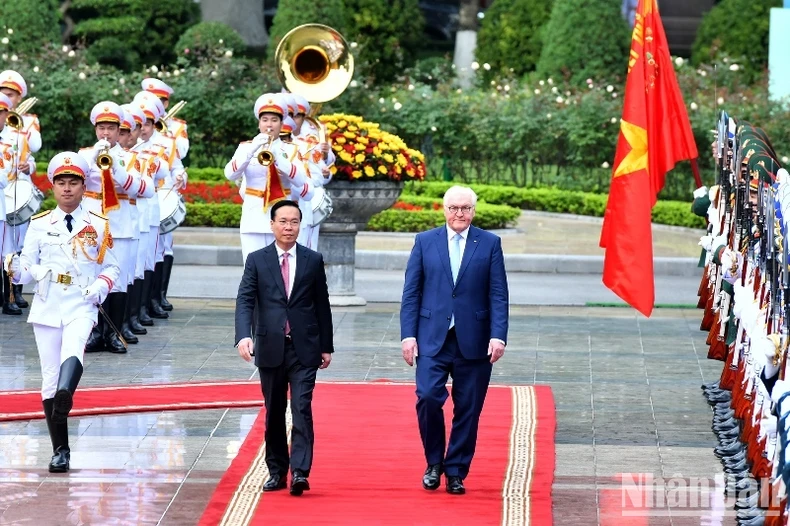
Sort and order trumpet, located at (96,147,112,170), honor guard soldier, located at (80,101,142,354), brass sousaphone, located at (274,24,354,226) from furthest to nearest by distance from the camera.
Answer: brass sousaphone, located at (274,24,354,226)
honor guard soldier, located at (80,101,142,354)
trumpet, located at (96,147,112,170)

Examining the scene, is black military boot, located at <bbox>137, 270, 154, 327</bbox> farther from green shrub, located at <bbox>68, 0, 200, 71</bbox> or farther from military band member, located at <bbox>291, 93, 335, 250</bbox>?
green shrub, located at <bbox>68, 0, 200, 71</bbox>

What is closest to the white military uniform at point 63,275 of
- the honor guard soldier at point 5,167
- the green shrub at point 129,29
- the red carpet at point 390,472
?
the red carpet at point 390,472

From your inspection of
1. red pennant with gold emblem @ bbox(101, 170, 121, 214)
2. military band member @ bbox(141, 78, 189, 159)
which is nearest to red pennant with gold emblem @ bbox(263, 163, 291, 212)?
red pennant with gold emblem @ bbox(101, 170, 121, 214)

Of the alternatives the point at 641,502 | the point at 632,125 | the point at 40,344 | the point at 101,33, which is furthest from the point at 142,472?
the point at 101,33

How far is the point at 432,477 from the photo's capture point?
920 centimetres

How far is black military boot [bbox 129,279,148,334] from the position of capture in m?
15.1

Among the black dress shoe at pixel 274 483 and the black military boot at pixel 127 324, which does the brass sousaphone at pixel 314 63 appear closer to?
the black military boot at pixel 127 324

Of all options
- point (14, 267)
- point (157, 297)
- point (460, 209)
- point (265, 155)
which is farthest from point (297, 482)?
point (157, 297)

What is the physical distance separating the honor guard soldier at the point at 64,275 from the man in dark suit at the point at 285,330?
1180mm

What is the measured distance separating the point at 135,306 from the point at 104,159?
220cm

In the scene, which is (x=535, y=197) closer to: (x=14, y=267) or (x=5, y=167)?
(x=5, y=167)

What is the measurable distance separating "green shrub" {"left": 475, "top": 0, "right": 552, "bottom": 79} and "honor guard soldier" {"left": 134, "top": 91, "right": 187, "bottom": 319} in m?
20.9

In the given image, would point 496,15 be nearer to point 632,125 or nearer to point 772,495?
point 632,125

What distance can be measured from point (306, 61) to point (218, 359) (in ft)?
14.0
